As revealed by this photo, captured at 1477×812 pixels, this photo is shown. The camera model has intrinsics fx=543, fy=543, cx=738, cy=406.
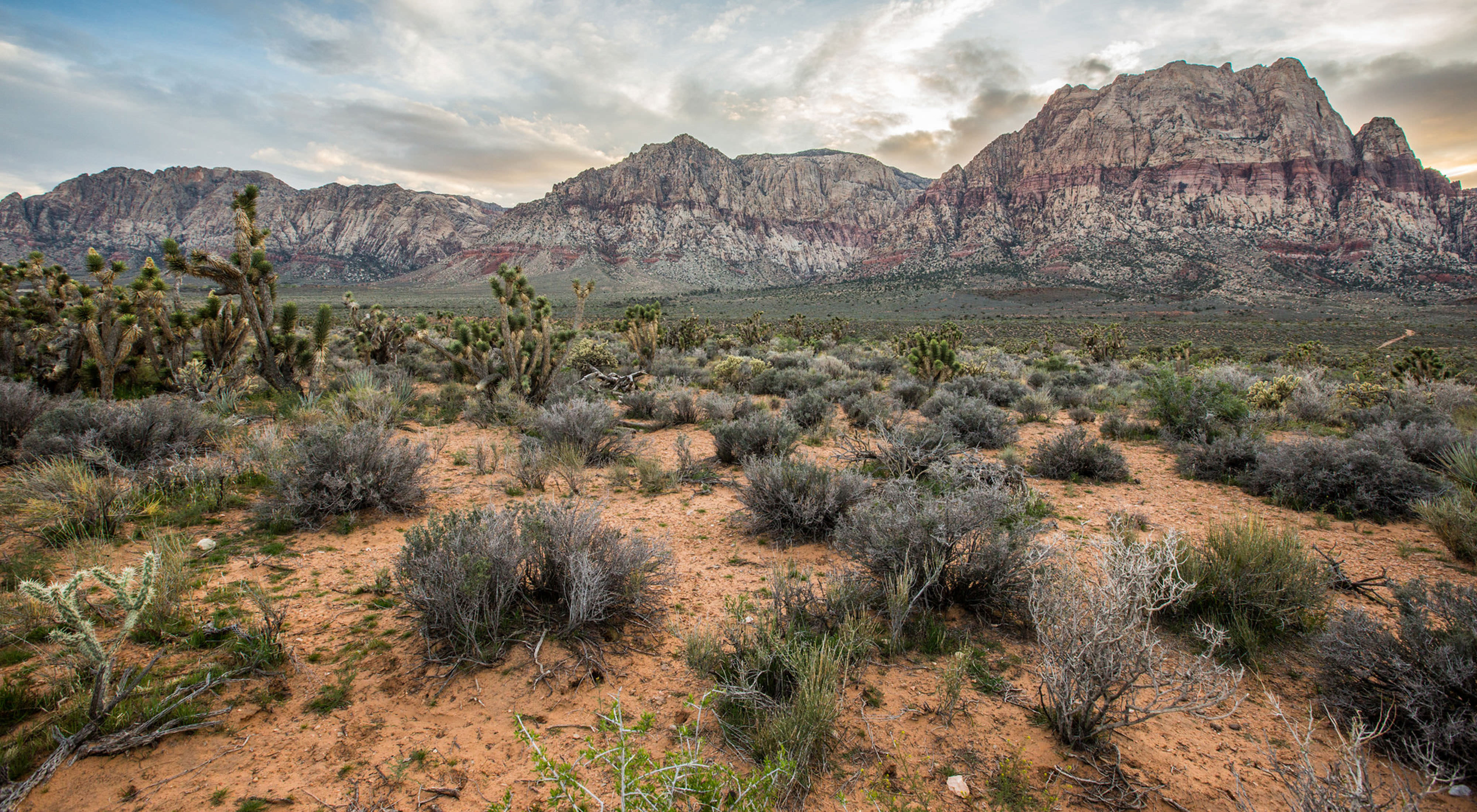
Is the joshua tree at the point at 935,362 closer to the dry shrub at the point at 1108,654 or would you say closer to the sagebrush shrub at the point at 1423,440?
the sagebrush shrub at the point at 1423,440

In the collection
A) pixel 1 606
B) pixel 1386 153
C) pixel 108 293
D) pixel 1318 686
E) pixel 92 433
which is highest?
pixel 1386 153

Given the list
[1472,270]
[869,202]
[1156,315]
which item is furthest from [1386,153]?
[869,202]

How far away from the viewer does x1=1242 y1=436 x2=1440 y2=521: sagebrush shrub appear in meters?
5.96

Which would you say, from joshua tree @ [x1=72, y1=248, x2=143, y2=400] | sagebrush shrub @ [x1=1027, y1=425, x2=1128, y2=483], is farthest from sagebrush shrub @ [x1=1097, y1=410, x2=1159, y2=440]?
joshua tree @ [x1=72, y1=248, x2=143, y2=400]

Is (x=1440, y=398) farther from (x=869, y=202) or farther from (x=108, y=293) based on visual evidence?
(x=869, y=202)

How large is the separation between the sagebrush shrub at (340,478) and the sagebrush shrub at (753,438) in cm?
402

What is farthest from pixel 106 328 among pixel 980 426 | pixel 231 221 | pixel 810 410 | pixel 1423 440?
pixel 231 221

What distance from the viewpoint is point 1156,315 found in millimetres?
54750

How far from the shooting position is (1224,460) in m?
7.57

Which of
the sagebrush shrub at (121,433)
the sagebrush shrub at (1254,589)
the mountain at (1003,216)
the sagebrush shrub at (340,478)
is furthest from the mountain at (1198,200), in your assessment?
the sagebrush shrub at (121,433)

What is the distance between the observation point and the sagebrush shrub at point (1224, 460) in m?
7.47

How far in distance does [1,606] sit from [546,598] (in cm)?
328

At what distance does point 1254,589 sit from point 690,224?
148m

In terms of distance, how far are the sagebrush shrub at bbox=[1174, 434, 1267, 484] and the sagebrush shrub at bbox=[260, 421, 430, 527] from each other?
10187mm
